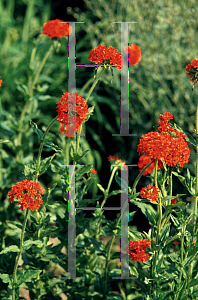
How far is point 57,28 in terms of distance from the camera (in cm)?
163

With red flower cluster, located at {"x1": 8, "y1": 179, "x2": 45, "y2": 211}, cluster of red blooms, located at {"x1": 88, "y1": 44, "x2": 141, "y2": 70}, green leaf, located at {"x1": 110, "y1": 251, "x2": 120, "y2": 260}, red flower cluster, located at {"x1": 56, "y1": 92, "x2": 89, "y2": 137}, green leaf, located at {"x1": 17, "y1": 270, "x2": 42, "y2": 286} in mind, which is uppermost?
cluster of red blooms, located at {"x1": 88, "y1": 44, "x2": 141, "y2": 70}

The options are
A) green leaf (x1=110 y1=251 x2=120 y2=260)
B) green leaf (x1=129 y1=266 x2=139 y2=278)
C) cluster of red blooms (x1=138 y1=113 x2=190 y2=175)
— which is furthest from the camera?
green leaf (x1=110 y1=251 x2=120 y2=260)

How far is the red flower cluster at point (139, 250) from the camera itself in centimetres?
117

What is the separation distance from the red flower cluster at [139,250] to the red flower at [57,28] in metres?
1.03

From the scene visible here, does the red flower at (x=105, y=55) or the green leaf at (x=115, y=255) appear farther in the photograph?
the green leaf at (x=115, y=255)

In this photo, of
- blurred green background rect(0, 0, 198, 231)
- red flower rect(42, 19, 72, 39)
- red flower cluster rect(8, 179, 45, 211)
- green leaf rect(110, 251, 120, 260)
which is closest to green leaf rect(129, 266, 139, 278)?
green leaf rect(110, 251, 120, 260)

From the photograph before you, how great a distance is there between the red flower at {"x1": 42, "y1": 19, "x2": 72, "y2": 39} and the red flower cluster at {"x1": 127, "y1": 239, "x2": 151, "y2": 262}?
103 cm

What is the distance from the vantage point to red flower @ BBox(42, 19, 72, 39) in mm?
1626

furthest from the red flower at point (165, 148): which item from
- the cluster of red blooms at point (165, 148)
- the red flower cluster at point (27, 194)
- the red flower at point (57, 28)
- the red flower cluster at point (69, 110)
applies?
the red flower at point (57, 28)

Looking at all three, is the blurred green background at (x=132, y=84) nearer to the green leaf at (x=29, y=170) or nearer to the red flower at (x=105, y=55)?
the green leaf at (x=29, y=170)

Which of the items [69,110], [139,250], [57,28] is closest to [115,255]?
[139,250]

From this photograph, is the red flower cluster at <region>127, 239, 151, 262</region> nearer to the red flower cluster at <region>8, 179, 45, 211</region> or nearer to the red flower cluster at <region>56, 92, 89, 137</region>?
the red flower cluster at <region>8, 179, 45, 211</region>

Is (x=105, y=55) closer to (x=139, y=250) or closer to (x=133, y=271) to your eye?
(x=139, y=250)

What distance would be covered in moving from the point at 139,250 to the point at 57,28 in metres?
1.09
